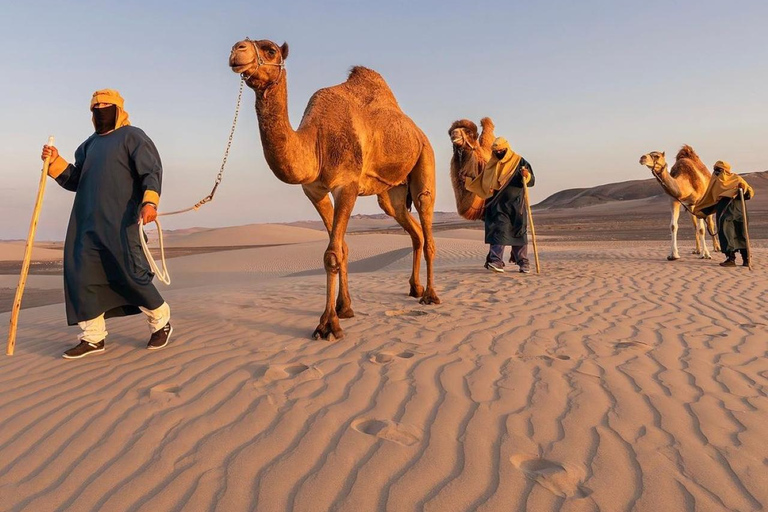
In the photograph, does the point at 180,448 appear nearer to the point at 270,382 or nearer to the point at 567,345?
the point at 270,382

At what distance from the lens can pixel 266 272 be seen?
58.0 feet

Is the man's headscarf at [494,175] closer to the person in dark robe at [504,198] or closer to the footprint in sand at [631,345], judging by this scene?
the person in dark robe at [504,198]

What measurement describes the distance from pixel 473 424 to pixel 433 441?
0.95 feet

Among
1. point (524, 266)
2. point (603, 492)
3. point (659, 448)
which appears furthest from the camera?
point (524, 266)

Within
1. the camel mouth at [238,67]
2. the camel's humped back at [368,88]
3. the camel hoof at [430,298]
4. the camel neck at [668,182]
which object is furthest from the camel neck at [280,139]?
the camel neck at [668,182]

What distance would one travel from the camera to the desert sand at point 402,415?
214 centimetres

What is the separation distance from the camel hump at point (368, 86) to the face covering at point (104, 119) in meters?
2.29

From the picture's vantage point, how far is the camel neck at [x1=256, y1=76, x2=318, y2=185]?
12.9 feet

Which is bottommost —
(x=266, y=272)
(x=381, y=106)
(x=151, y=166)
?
(x=266, y=272)

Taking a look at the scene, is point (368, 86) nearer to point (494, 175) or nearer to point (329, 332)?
point (329, 332)

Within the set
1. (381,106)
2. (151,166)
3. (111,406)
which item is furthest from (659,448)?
(381,106)

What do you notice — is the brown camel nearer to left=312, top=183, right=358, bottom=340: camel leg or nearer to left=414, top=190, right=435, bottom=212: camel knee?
left=414, top=190, right=435, bottom=212: camel knee

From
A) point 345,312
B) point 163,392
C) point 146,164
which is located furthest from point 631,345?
point 146,164

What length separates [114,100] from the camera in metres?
4.06
